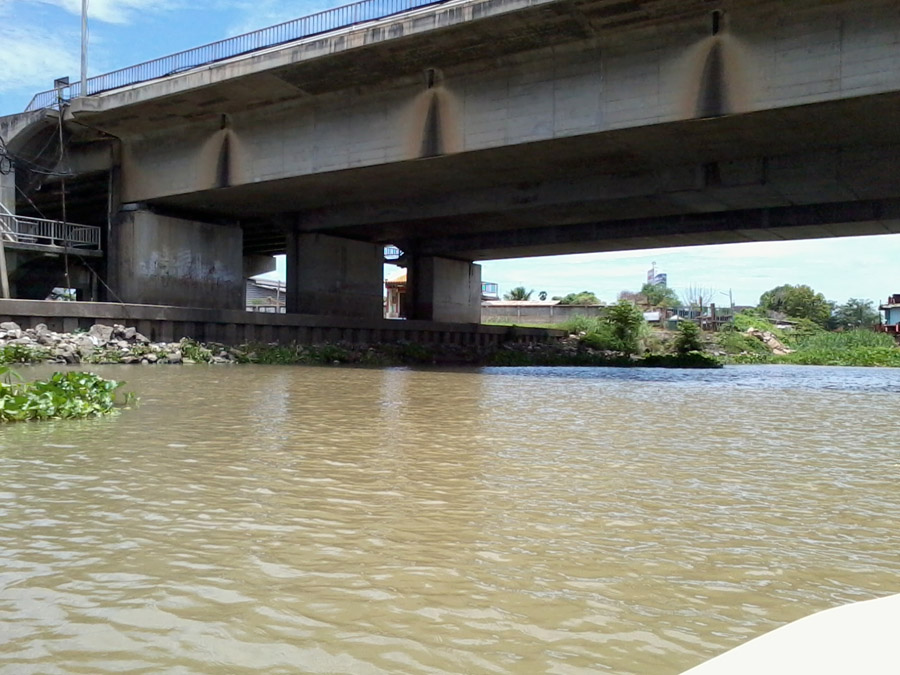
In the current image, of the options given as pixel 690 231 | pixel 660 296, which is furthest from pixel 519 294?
pixel 690 231

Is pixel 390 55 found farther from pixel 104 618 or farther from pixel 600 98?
pixel 104 618

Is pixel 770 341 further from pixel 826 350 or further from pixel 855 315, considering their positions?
pixel 855 315

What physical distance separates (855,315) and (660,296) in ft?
65.8

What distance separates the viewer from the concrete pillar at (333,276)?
29953mm

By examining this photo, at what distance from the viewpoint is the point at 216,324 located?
2478 centimetres

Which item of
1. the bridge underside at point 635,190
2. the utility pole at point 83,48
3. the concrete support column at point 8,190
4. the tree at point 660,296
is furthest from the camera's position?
the tree at point 660,296

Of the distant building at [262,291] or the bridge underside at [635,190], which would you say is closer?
the bridge underside at [635,190]

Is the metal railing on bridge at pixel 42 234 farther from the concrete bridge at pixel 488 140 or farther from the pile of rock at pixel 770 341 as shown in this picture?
the pile of rock at pixel 770 341

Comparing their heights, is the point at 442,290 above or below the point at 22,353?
above

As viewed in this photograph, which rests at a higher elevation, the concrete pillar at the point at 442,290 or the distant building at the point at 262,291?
the distant building at the point at 262,291

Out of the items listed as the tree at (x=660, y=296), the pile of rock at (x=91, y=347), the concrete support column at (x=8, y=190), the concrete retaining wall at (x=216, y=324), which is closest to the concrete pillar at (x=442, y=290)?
the concrete retaining wall at (x=216, y=324)

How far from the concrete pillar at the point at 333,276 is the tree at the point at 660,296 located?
49151 mm

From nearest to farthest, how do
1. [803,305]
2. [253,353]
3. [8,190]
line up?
[253,353]
[8,190]
[803,305]

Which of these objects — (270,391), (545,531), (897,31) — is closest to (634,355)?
(897,31)
